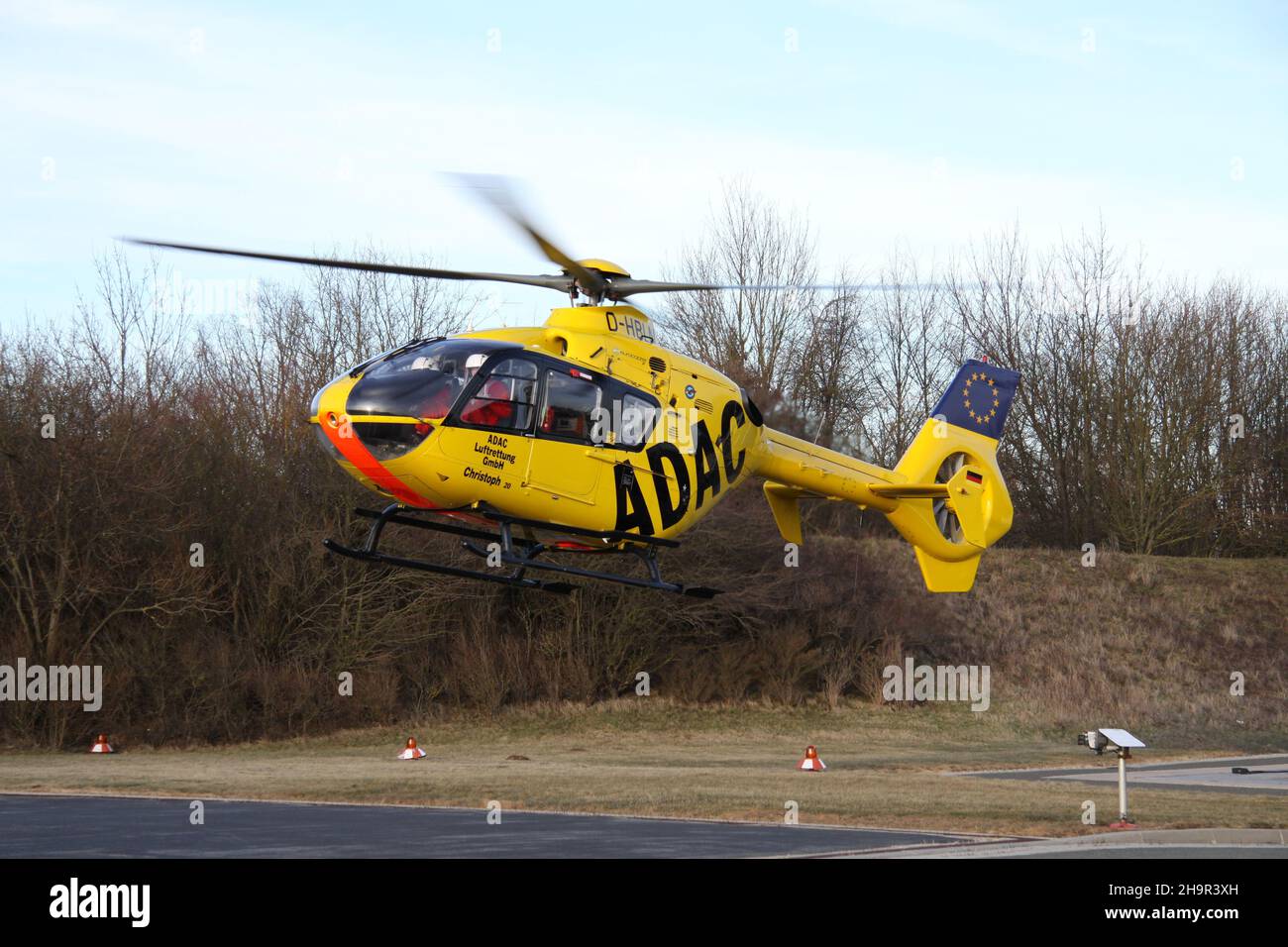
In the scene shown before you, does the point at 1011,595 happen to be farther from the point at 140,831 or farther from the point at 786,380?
the point at 140,831

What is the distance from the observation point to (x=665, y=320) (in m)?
48.7

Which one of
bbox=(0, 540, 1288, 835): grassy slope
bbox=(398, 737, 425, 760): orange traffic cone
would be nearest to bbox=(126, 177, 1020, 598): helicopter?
bbox=(0, 540, 1288, 835): grassy slope

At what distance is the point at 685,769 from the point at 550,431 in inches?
497

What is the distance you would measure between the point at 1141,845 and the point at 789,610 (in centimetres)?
2635

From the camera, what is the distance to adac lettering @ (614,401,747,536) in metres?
17.6

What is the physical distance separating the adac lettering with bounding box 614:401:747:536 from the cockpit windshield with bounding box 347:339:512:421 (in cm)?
249

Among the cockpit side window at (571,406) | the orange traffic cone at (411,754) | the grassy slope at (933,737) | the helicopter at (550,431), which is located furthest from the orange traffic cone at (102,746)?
the cockpit side window at (571,406)

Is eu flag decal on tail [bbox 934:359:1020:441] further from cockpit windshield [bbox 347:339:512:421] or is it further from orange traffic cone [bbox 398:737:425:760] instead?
orange traffic cone [bbox 398:737:425:760]

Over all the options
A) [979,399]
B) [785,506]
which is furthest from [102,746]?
[979,399]

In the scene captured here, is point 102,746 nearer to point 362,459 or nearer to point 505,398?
point 362,459

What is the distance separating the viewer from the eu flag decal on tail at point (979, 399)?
24.0 meters

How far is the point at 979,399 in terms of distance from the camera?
24422 mm

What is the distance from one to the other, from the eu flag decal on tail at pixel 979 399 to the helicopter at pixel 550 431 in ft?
14.5
